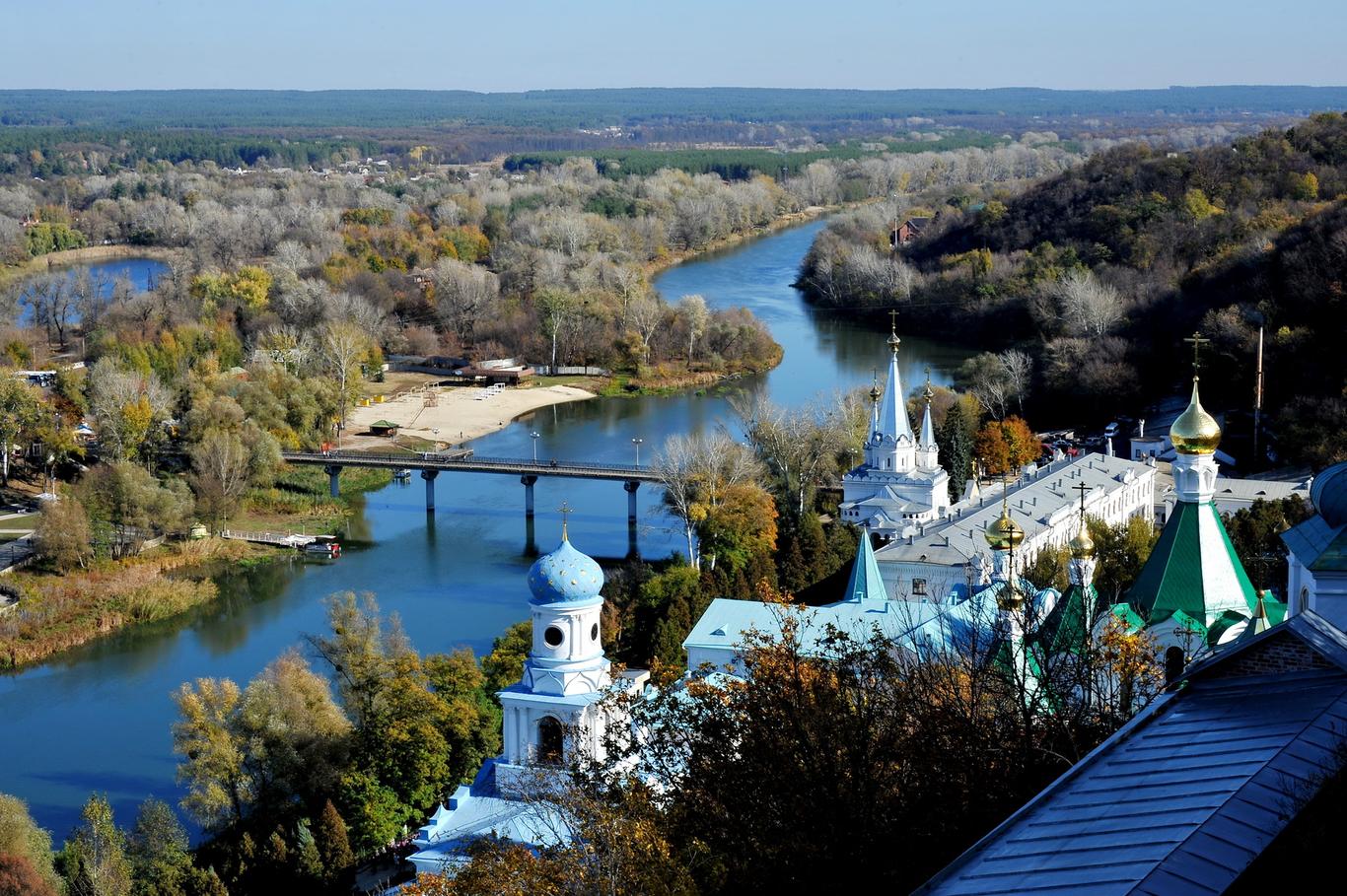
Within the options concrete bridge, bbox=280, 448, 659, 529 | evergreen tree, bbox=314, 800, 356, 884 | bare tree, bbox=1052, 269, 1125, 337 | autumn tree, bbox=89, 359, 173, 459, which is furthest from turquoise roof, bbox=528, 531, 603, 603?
bare tree, bbox=1052, 269, 1125, 337

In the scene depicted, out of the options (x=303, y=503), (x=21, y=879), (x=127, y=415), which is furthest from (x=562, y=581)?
(x=127, y=415)

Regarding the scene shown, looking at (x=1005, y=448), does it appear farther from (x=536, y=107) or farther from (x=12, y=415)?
(x=536, y=107)

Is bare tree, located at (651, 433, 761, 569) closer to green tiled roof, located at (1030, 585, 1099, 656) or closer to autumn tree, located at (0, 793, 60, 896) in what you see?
green tiled roof, located at (1030, 585, 1099, 656)

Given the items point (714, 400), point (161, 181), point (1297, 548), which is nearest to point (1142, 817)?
point (1297, 548)

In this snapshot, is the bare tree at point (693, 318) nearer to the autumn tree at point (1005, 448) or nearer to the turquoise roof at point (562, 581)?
the autumn tree at point (1005, 448)

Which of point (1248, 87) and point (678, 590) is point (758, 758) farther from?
point (1248, 87)

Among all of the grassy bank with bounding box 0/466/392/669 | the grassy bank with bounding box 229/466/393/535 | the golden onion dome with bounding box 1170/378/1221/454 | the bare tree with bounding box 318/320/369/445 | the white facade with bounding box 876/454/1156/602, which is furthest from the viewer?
the bare tree with bounding box 318/320/369/445

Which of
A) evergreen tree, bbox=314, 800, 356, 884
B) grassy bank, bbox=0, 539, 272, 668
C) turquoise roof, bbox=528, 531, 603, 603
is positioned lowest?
grassy bank, bbox=0, 539, 272, 668
